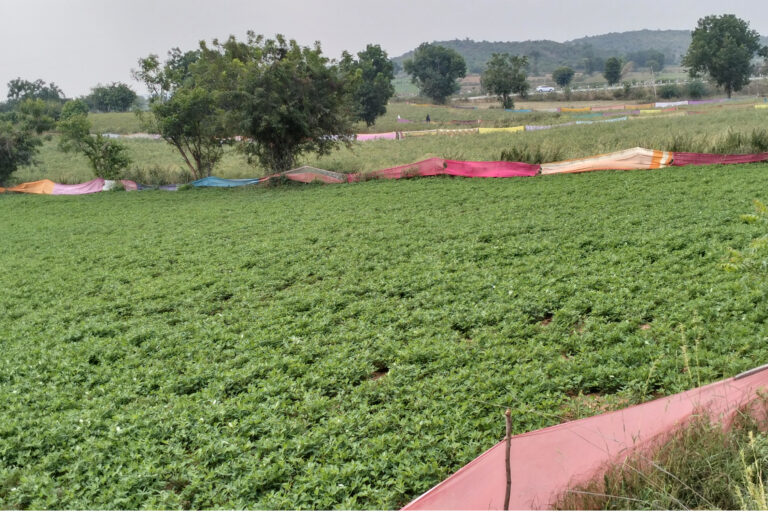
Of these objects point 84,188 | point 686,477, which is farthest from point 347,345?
point 84,188

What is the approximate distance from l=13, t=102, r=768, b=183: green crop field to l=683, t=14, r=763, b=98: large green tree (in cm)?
2023

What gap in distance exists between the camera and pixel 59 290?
7988 millimetres

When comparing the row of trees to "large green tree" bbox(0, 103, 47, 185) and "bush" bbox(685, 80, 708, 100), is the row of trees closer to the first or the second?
"bush" bbox(685, 80, 708, 100)

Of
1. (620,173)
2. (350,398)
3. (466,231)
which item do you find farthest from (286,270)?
(620,173)

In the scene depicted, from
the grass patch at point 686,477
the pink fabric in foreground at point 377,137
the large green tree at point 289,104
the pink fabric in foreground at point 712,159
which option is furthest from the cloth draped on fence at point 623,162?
the pink fabric in foreground at point 377,137

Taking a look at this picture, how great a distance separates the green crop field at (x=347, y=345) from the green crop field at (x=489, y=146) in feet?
25.7

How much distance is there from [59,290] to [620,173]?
12.9 m

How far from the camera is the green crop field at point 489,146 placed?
1755 centimetres

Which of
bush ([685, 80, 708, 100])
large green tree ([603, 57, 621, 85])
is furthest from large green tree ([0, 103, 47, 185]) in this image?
large green tree ([603, 57, 621, 85])

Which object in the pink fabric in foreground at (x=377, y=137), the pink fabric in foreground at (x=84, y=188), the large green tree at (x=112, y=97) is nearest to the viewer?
the pink fabric in foreground at (x=84, y=188)

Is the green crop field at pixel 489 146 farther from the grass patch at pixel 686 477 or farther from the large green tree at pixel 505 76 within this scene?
the grass patch at pixel 686 477

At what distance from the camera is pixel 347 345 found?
5.30 metres

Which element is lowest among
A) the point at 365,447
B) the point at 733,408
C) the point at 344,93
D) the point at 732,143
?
the point at 365,447

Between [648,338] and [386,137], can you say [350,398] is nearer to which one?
[648,338]
